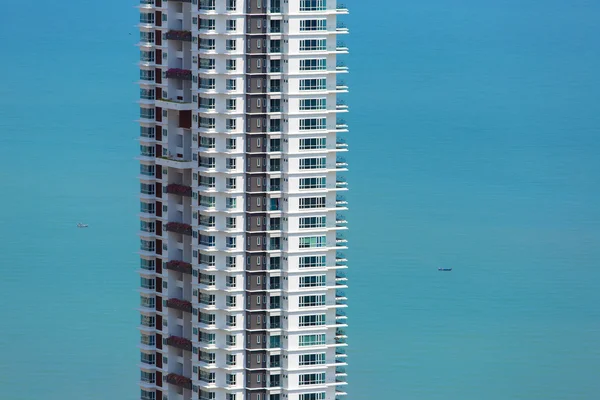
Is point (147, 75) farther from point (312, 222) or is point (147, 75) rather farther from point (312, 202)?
point (312, 222)

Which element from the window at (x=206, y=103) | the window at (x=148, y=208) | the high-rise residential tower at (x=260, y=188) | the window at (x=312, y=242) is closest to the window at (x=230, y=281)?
the high-rise residential tower at (x=260, y=188)

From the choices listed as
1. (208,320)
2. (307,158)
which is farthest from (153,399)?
(307,158)

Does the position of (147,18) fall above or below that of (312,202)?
above

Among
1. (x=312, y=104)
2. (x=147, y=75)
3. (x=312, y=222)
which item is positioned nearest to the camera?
(x=312, y=104)

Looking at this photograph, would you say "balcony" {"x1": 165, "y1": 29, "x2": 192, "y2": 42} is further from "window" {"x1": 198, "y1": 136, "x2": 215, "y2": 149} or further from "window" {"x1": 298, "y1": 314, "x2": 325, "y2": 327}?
"window" {"x1": 298, "y1": 314, "x2": 325, "y2": 327}

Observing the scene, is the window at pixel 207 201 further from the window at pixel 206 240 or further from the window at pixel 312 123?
the window at pixel 312 123

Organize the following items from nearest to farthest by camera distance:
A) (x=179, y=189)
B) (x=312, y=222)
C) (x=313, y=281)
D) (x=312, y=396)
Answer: (x=312, y=222) → (x=313, y=281) → (x=312, y=396) → (x=179, y=189)

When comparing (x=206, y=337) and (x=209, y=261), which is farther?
(x=206, y=337)

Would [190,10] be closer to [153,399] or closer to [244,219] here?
[244,219]

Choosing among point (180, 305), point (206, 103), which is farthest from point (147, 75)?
point (180, 305)
